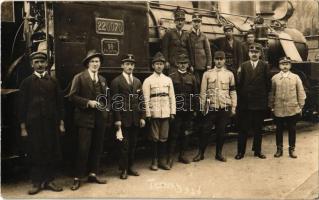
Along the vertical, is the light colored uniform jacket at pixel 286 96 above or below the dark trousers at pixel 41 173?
above

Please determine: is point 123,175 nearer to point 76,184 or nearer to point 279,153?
point 76,184

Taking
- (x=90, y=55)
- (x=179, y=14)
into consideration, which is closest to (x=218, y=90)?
(x=179, y=14)

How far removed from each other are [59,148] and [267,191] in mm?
2605

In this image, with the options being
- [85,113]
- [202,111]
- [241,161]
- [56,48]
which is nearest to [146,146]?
[202,111]

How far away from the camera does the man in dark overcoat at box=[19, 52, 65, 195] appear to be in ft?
16.0

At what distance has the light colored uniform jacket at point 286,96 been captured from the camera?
6625 mm

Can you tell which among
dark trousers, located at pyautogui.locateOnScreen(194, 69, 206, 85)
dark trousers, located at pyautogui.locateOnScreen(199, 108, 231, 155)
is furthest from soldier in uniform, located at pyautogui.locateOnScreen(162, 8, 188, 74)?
dark trousers, located at pyautogui.locateOnScreen(199, 108, 231, 155)

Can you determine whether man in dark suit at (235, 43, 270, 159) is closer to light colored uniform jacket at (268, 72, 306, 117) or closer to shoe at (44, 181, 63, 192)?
light colored uniform jacket at (268, 72, 306, 117)

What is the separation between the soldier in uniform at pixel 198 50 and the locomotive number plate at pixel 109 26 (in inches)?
59.0

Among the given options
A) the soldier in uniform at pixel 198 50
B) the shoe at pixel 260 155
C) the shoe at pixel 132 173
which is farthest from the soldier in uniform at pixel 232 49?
the shoe at pixel 132 173

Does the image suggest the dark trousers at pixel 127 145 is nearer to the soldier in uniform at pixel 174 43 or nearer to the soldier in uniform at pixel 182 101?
the soldier in uniform at pixel 182 101

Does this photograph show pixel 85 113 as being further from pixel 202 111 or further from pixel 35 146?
pixel 202 111

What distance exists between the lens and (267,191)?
16.5 ft

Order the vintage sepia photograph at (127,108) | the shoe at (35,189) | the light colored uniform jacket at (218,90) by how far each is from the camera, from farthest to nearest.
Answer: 1. the light colored uniform jacket at (218,90)
2. the vintage sepia photograph at (127,108)
3. the shoe at (35,189)
